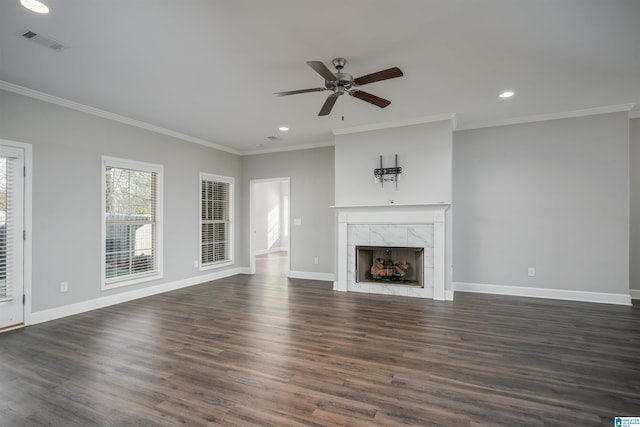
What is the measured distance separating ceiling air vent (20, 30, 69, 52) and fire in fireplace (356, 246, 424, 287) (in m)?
4.52

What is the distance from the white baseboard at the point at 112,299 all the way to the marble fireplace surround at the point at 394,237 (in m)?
2.70

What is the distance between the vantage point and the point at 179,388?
234 centimetres

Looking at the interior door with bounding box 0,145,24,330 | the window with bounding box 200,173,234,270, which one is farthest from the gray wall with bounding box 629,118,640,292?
the interior door with bounding box 0,145,24,330

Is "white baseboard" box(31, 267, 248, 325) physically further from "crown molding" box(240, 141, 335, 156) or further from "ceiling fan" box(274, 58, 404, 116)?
"ceiling fan" box(274, 58, 404, 116)

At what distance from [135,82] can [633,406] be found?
521cm

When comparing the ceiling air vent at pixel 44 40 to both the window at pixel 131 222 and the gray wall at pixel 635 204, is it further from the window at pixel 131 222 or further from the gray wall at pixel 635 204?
the gray wall at pixel 635 204

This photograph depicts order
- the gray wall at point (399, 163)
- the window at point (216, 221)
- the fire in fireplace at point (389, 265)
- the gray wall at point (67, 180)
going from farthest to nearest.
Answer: the window at point (216, 221) → the fire in fireplace at point (389, 265) → the gray wall at point (399, 163) → the gray wall at point (67, 180)

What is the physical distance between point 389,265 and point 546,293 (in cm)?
241

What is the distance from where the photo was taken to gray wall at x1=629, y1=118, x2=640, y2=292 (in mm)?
4836

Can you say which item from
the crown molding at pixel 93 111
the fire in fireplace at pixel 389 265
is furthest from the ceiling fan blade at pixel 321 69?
the crown molding at pixel 93 111

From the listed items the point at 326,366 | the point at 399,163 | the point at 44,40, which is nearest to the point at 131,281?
the point at 44,40

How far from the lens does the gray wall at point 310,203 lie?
6.43m

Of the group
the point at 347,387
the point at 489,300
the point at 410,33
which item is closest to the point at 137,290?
the point at 347,387

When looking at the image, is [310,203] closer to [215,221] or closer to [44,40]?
[215,221]
